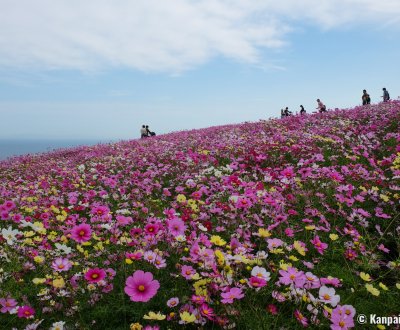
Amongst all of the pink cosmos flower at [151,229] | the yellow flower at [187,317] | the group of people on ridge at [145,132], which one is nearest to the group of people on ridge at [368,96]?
the group of people on ridge at [145,132]

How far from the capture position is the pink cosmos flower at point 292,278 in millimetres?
2785

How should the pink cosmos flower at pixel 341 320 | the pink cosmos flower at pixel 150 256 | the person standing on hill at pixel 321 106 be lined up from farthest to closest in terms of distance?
the person standing on hill at pixel 321 106
the pink cosmos flower at pixel 150 256
the pink cosmos flower at pixel 341 320

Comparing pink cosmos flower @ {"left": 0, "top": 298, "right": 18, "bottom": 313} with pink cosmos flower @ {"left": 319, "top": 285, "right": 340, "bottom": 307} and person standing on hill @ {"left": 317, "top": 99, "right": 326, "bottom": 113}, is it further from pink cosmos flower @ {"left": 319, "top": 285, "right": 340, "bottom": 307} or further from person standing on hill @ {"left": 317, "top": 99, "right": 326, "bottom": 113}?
person standing on hill @ {"left": 317, "top": 99, "right": 326, "bottom": 113}

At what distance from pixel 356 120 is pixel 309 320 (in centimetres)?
1241

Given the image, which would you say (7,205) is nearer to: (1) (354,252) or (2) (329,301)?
(2) (329,301)

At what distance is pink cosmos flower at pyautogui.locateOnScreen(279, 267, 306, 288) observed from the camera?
2785 mm

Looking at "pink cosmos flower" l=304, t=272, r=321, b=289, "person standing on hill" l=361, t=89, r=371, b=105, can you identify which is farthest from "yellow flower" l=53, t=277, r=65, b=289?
"person standing on hill" l=361, t=89, r=371, b=105

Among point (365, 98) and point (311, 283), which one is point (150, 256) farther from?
point (365, 98)

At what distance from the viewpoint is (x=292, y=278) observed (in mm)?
2848

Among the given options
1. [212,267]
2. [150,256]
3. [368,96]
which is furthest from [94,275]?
[368,96]

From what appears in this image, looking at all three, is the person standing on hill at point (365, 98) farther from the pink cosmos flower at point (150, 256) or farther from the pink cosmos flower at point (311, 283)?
the pink cosmos flower at point (150, 256)

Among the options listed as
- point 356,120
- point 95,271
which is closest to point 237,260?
point 95,271

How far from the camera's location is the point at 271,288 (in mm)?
3467

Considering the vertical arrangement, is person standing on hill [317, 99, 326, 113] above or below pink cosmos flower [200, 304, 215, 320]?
above
